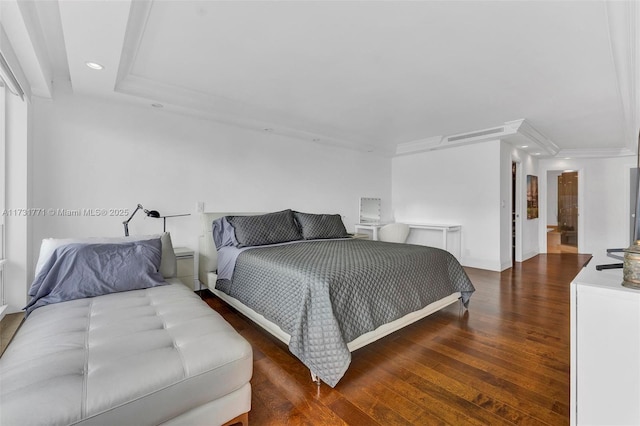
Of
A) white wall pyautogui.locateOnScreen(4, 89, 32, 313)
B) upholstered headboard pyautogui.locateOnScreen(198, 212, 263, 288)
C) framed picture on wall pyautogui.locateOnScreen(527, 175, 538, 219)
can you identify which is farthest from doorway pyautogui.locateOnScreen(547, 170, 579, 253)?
white wall pyautogui.locateOnScreen(4, 89, 32, 313)

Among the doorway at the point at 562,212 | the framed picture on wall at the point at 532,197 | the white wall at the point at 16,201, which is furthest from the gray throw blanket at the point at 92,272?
the doorway at the point at 562,212

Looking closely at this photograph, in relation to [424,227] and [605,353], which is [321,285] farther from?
[424,227]

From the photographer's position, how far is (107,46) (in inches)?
79.0

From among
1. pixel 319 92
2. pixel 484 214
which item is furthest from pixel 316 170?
pixel 484 214

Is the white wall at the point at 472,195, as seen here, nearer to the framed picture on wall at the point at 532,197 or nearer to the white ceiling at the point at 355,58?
the framed picture on wall at the point at 532,197

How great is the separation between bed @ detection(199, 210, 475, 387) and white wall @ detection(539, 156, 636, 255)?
5.82 m

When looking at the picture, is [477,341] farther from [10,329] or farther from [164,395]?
[10,329]

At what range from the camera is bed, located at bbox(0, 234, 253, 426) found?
3.18 feet

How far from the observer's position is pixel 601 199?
20.7 ft

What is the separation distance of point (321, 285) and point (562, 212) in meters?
8.46

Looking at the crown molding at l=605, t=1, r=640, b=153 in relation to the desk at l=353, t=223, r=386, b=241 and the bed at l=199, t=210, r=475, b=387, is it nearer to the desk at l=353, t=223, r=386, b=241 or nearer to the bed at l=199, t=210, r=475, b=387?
the bed at l=199, t=210, r=475, b=387


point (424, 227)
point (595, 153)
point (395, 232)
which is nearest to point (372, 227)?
point (395, 232)

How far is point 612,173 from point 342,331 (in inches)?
308

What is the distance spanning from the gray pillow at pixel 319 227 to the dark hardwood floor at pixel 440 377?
4.29 feet
